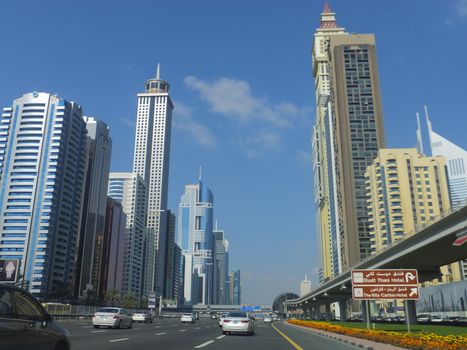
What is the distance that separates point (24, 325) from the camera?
661 cm

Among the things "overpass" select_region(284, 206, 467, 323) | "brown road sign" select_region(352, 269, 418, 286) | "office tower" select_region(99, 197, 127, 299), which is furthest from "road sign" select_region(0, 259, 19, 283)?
"office tower" select_region(99, 197, 127, 299)

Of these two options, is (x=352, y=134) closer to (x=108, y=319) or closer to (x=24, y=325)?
(x=108, y=319)

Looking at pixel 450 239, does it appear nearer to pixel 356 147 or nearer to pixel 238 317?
pixel 238 317

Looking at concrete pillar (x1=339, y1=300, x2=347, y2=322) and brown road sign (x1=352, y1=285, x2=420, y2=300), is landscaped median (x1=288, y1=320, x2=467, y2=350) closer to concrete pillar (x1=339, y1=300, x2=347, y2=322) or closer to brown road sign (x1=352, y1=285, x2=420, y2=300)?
brown road sign (x1=352, y1=285, x2=420, y2=300)

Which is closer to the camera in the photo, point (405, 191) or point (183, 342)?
point (183, 342)

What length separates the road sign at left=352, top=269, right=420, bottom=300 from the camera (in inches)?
890

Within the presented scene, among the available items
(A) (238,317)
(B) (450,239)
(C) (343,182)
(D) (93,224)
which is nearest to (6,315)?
(A) (238,317)

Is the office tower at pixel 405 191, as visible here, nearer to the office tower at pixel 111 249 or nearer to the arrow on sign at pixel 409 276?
the office tower at pixel 111 249

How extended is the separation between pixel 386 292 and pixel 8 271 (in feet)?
214

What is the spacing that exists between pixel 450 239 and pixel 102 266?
6712 inches

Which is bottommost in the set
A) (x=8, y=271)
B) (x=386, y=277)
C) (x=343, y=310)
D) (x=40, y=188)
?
(x=343, y=310)

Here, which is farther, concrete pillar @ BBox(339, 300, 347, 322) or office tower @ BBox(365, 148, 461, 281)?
office tower @ BBox(365, 148, 461, 281)

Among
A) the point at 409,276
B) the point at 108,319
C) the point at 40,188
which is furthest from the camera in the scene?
the point at 40,188

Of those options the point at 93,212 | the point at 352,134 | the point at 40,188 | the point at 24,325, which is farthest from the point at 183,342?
the point at 93,212
